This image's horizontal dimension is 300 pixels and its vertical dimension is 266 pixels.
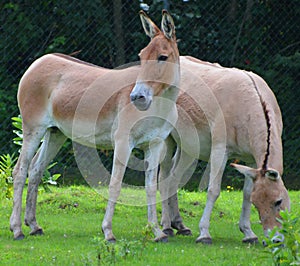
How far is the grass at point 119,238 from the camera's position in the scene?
6.23 m

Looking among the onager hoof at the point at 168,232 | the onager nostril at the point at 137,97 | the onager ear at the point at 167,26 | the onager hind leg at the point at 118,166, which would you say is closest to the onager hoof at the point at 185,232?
the onager hoof at the point at 168,232

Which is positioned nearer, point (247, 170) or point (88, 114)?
point (247, 170)

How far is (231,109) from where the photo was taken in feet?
25.1

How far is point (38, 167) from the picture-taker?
26.3 feet

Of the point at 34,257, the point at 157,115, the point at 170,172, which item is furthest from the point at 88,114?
the point at 34,257

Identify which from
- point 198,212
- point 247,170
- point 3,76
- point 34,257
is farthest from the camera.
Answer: point 3,76

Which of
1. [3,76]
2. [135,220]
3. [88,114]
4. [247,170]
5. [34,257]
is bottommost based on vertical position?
[3,76]

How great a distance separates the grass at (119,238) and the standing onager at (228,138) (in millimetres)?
359

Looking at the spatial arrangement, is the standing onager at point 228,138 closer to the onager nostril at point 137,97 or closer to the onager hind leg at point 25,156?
the onager nostril at point 137,97

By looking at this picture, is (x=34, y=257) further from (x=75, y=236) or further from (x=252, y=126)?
(x=252, y=126)

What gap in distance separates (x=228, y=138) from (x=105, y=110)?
3.82 feet

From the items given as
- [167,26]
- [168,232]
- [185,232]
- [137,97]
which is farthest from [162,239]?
[167,26]

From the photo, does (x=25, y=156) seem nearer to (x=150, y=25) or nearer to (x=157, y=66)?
(x=157, y=66)

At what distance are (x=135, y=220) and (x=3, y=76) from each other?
3.98 metres
